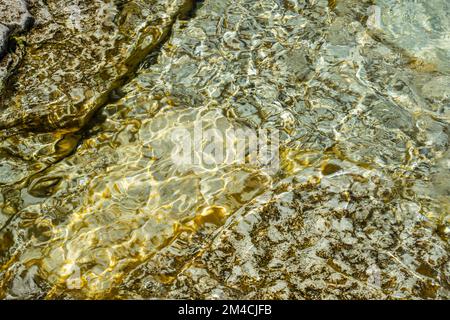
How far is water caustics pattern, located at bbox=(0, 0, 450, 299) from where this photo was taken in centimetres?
294

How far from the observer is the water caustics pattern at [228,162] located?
2936 mm

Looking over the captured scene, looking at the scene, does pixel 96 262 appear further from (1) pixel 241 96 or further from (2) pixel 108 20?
(2) pixel 108 20

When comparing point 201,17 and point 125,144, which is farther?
point 201,17

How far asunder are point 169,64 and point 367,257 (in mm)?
2543

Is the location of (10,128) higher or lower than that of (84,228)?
higher

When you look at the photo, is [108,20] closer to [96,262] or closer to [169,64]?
[169,64]

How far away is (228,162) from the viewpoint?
3.53 meters

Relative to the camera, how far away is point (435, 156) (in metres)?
3.52

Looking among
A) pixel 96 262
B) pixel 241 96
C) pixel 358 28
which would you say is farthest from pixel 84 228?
pixel 358 28

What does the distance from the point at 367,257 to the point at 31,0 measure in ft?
13.9
